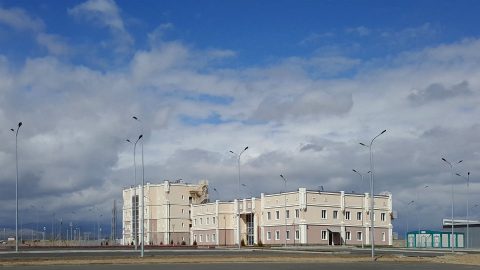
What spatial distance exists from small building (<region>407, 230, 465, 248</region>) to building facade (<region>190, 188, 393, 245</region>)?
18.8 feet

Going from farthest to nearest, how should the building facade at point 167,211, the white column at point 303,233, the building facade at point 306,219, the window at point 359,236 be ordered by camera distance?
the building facade at point 167,211, the window at point 359,236, the building facade at point 306,219, the white column at point 303,233

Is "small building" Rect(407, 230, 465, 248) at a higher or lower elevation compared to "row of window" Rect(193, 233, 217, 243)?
higher

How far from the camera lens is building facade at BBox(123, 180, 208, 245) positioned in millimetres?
139125

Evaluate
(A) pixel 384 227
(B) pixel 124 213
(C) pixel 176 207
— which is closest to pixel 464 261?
(A) pixel 384 227

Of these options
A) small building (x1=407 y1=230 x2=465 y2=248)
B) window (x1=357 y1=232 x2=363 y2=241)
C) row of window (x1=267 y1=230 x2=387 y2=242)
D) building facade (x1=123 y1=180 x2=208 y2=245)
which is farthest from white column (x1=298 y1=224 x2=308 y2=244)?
building facade (x1=123 y1=180 x2=208 y2=245)

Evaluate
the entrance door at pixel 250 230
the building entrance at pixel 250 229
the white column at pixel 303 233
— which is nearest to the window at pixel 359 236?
the white column at pixel 303 233

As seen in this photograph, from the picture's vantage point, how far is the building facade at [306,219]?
363ft

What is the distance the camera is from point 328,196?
11400cm

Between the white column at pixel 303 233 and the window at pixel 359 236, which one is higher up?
the white column at pixel 303 233

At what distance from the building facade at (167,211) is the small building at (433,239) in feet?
161

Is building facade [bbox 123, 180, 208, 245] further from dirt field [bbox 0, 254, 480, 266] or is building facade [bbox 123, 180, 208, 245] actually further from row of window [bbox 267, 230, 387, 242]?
dirt field [bbox 0, 254, 480, 266]

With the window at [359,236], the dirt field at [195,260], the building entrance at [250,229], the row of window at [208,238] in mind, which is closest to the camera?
the dirt field at [195,260]

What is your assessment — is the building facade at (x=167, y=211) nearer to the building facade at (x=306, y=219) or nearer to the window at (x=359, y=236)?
the building facade at (x=306, y=219)

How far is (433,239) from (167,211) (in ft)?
185
